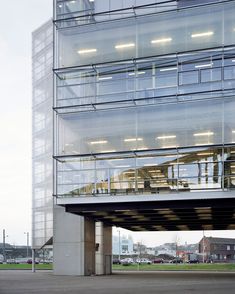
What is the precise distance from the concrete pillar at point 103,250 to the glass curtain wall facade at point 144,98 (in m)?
9.06

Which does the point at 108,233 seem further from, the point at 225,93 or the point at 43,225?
the point at 225,93

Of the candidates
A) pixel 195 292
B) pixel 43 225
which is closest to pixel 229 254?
pixel 43 225

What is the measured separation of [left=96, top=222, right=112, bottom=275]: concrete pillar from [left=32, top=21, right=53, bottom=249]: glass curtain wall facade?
610cm

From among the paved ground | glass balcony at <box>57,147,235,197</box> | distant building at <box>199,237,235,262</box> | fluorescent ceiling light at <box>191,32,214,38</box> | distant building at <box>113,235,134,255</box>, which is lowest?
distant building at <box>113,235,134,255</box>

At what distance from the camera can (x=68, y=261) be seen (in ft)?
100

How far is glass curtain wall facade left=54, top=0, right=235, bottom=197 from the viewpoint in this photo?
2553 centimetres

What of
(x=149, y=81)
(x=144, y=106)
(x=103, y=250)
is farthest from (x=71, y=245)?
(x=149, y=81)

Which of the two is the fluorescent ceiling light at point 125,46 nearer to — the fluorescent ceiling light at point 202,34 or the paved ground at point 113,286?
the fluorescent ceiling light at point 202,34

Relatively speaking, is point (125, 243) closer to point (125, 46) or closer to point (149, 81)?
point (125, 46)

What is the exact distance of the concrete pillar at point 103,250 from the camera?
114 ft

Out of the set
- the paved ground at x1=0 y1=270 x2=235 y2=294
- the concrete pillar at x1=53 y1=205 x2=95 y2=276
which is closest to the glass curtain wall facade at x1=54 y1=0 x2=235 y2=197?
the concrete pillar at x1=53 y1=205 x2=95 y2=276

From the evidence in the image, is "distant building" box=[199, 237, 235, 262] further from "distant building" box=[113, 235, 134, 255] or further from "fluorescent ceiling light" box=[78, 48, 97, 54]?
"fluorescent ceiling light" box=[78, 48, 97, 54]

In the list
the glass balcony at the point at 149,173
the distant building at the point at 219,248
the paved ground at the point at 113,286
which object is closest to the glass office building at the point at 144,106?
the glass balcony at the point at 149,173

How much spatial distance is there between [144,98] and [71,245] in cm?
1029
